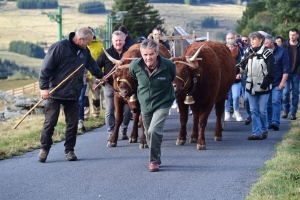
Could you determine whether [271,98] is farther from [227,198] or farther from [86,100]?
[227,198]

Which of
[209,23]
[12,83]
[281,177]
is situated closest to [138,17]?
[12,83]

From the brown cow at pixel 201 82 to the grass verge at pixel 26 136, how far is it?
274 centimetres

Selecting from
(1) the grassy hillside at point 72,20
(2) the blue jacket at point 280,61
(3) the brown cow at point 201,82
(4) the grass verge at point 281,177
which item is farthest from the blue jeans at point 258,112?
(1) the grassy hillside at point 72,20

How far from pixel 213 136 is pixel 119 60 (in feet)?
9.71

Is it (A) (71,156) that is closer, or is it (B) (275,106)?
(A) (71,156)

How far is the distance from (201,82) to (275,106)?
3.67 meters

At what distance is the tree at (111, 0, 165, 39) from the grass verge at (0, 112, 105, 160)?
58.4 m

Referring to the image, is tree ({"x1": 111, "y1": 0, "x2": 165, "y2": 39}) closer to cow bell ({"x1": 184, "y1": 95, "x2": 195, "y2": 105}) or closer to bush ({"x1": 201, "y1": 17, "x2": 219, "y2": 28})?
cow bell ({"x1": 184, "y1": 95, "x2": 195, "y2": 105})

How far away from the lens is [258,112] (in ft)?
47.4

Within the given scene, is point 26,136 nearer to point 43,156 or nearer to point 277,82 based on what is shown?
point 43,156

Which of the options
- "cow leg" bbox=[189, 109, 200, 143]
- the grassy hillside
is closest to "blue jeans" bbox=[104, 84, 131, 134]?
"cow leg" bbox=[189, 109, 200, 143]

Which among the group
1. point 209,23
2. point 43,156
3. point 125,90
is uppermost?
point 125,90

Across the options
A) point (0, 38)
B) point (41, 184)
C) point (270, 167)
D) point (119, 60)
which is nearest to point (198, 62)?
point (119, 60)

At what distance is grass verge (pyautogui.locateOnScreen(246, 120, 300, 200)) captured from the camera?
8688 mm
